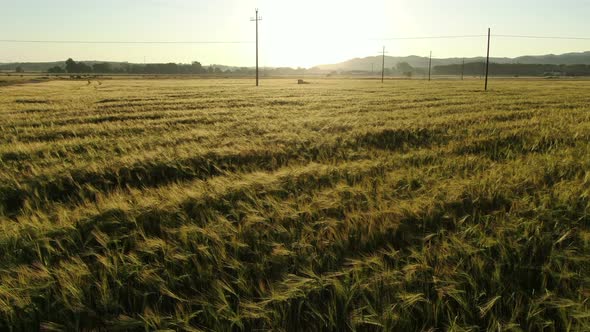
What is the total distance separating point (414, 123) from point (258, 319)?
31.1ft

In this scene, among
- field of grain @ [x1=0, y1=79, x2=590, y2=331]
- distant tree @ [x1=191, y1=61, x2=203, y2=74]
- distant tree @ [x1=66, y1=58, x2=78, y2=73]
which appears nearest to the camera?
field of grain @ [x1=0, y1=79, x2=590, y2=331]

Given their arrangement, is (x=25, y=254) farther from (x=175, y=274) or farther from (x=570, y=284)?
(x=570, y=284)

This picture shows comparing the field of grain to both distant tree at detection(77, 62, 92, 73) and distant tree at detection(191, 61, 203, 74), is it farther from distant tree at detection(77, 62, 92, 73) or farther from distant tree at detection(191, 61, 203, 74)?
distant tree at detection(191, 61, 203, 74)

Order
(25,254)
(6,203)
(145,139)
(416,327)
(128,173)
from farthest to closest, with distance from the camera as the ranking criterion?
1. (145,139)
2. (128,173)
3. (6,203)
4. (25,254)
5. (416,327)

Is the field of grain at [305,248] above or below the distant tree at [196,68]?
below

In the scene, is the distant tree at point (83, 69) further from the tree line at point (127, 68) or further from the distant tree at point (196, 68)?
the distant tree at point (196, 68)

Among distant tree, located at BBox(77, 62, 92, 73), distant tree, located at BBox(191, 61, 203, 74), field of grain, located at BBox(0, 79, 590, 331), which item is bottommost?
field of grain, located at BBox(0, 79, 590, 331)

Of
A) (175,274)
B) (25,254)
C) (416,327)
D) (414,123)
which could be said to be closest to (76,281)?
(175,274)

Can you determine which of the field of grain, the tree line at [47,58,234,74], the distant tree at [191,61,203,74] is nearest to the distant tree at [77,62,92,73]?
the tree line at [47,58,234,74]

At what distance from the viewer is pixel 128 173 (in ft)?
17.9

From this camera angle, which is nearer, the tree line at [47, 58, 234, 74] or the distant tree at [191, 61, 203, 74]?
the tree line at [47, 58, 234, 74]

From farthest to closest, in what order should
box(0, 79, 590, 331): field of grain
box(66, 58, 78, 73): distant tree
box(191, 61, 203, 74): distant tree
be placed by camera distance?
box(191, 61, 203, 74): distant tree < box(66, 58, 78, 73): distant tree < box(0, 79, 590, 331): field of grain

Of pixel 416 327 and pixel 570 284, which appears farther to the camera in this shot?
pixel 570 284

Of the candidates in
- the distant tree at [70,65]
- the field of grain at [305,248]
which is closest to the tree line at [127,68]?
the distant tree at [70,65]
